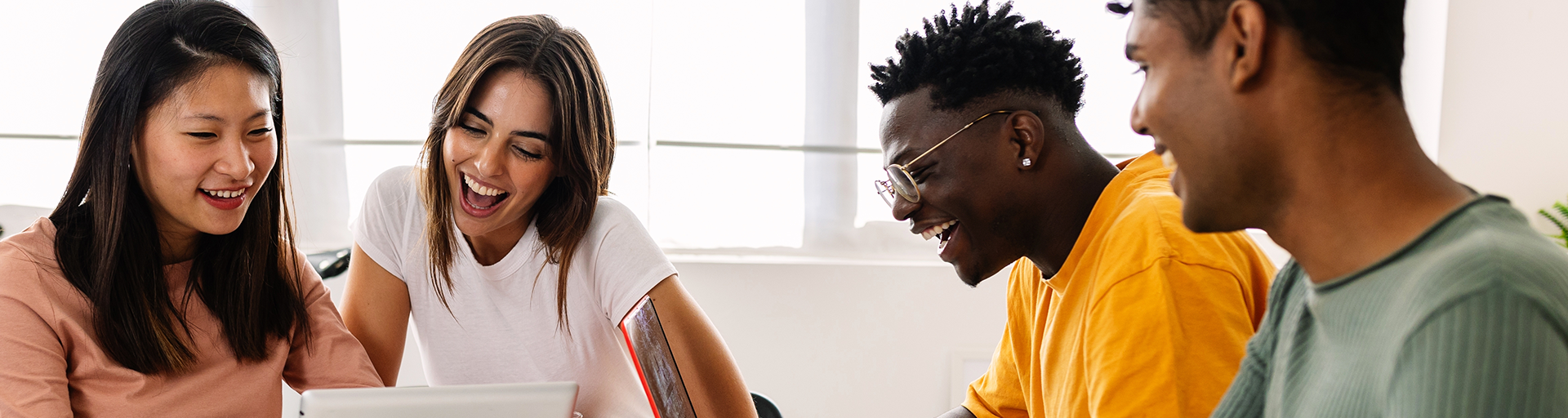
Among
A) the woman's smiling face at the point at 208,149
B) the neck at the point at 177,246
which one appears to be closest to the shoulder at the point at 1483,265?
the woman's smiling face at the point at 208,149

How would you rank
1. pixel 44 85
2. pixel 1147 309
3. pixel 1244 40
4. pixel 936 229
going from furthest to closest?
pixel 44 85, pixel 936 229, pixel 1147 309, pixel 1244 40

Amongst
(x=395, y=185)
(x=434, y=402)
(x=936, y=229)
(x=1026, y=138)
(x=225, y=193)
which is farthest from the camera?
(x=395, y=185)

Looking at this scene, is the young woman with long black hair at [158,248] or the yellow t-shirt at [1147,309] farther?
the young woman with long black hair at [158,248]

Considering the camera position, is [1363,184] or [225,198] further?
[225,198]

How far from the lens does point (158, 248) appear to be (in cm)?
142

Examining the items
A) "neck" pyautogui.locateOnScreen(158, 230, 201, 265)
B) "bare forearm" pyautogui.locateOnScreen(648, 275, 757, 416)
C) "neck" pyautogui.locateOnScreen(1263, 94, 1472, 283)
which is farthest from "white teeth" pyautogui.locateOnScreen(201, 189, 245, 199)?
Answer: "neck" pyautogui.locateOnScreen(1263, 94, 1472, 283)

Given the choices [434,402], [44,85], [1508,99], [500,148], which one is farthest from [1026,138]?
[44,85]

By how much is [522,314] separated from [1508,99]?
265cm

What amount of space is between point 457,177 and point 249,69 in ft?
1.18

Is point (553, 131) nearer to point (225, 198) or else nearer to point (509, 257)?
point (509, 257)

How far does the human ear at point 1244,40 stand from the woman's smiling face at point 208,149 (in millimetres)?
1291

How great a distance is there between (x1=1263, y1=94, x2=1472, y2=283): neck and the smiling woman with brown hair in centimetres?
111

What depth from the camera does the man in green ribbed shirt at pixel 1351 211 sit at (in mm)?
467

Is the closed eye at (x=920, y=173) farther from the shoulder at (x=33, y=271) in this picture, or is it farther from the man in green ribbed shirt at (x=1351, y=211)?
the shoulder at (x=33, y=271)
